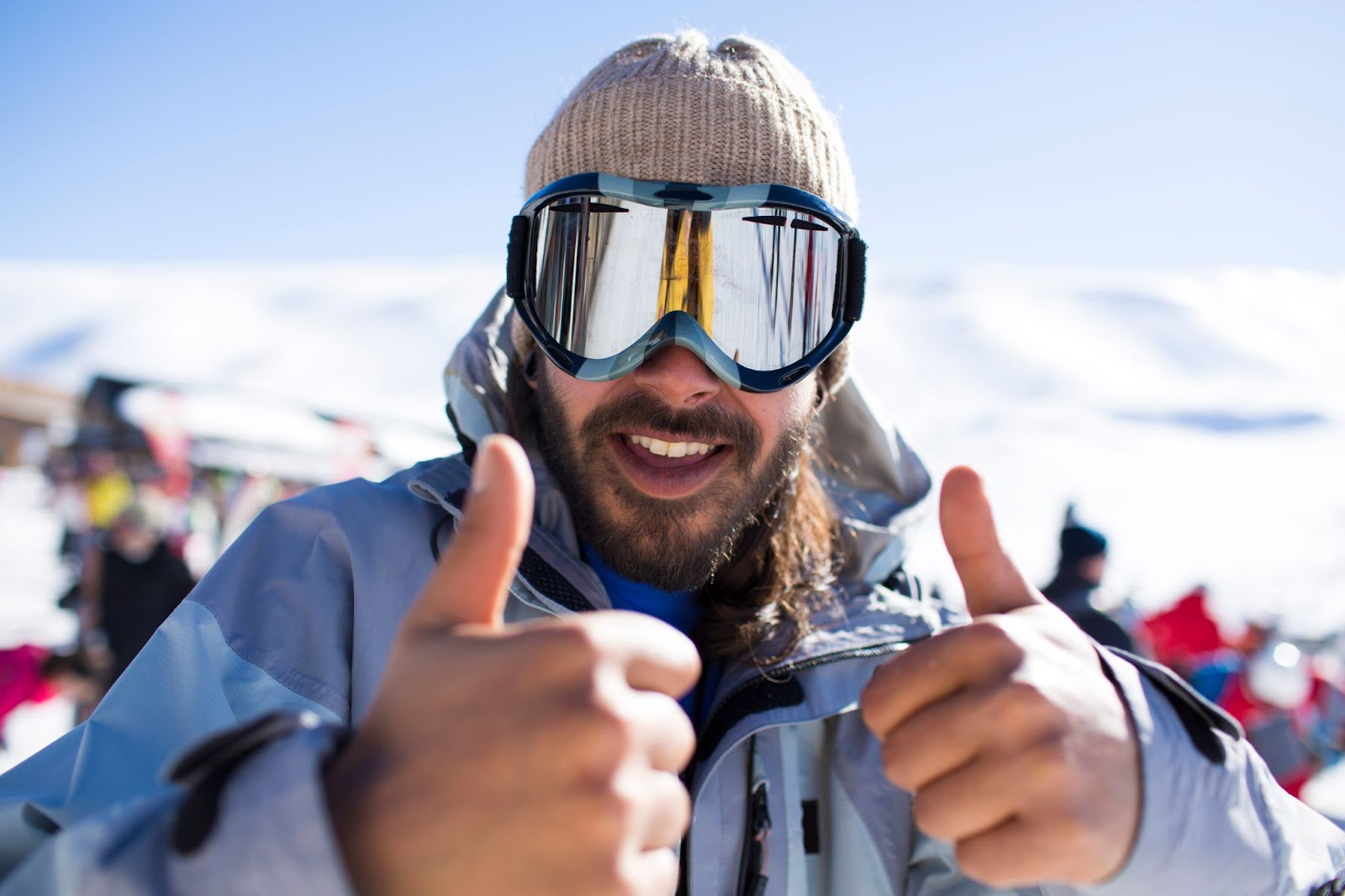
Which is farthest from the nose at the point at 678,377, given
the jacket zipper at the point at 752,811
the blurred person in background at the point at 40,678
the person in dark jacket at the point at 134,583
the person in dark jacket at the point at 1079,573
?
the blurred person in background at the point at 40,678

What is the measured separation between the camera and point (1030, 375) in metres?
42.9

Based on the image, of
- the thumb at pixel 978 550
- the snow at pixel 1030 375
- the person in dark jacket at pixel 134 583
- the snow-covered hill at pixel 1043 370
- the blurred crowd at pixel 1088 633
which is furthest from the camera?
the snow-covered hill at pixel 1043 370

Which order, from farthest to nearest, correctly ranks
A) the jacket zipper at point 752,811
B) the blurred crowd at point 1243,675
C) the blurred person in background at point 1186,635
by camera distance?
the blurred person in background at point 1186,635 → the blurred crowd at point 1243,675 → the jacket zipper at point 752,811

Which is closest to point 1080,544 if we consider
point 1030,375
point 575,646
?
point 575,646

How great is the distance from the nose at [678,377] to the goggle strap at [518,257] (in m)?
0.27

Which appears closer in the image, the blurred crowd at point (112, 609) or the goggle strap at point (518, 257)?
the goggle strap at point (518, 257)

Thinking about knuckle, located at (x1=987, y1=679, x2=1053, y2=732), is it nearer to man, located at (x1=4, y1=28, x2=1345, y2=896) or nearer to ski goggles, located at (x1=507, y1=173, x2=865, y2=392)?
man, located at (x1=4, y1=28, x2=1345, y2=896)

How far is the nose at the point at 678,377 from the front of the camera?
59.8 inches

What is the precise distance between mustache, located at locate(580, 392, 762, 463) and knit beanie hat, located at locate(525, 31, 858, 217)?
395 mm

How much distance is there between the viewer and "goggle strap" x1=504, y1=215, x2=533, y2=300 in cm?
161

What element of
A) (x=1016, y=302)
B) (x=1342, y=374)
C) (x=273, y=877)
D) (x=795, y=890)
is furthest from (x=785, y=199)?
(x=1016, y=302)

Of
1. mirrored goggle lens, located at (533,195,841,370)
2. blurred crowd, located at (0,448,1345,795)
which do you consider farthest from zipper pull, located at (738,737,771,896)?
blurred crowd, located at (0,448,1345,795)

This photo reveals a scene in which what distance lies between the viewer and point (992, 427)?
29.4 m

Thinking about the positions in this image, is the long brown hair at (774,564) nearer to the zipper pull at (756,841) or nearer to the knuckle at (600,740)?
the zipper pull at (756,841)
